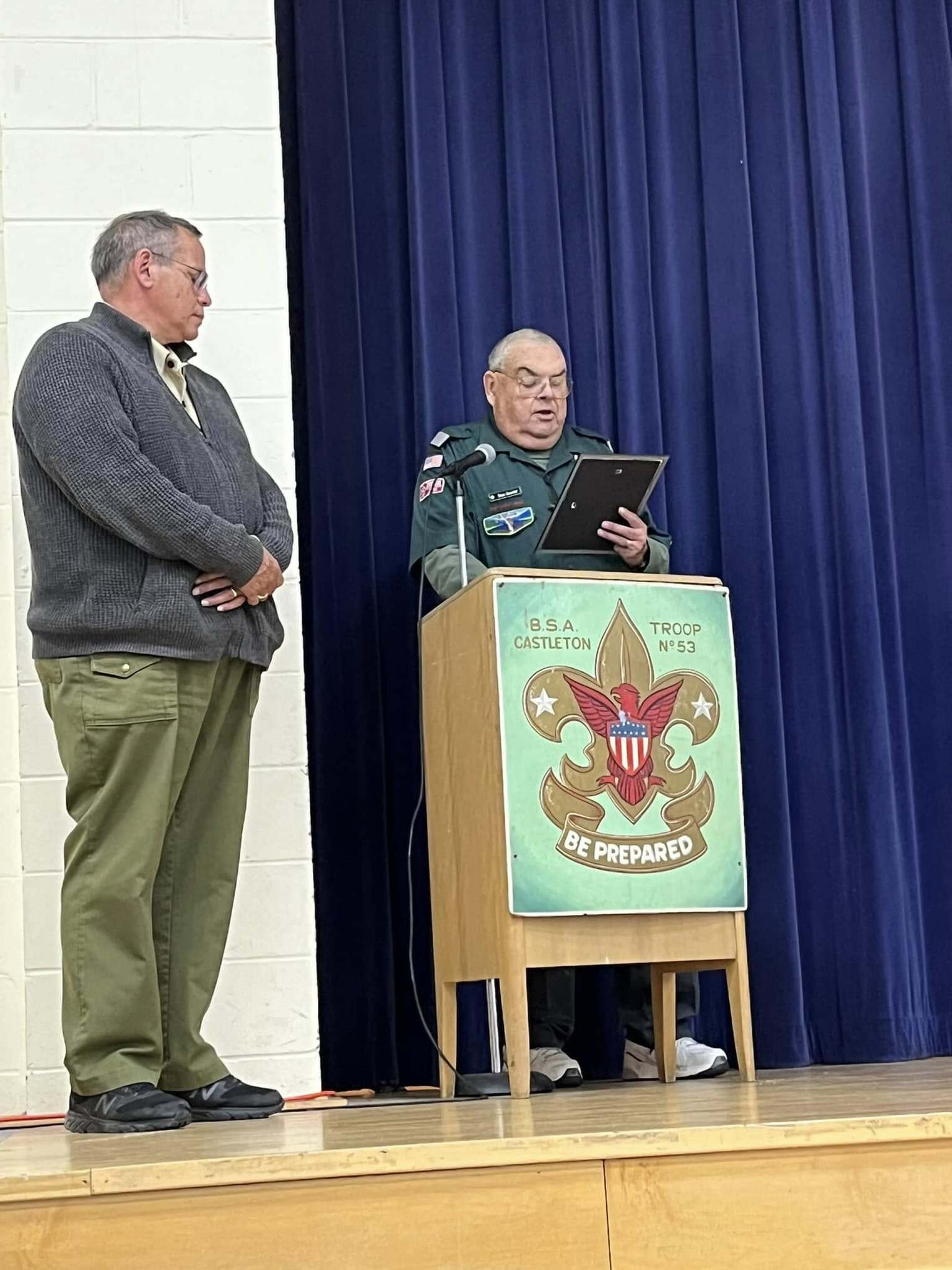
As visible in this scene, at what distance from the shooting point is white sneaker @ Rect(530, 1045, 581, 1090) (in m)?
2.96

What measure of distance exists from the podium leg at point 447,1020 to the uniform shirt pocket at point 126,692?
0.84 m

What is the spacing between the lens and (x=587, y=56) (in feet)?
12.0

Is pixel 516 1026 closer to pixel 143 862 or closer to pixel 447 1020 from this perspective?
pixel 447 1020

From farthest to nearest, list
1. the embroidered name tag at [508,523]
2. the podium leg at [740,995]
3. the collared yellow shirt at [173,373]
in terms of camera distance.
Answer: the embroidered name tag at [508,523]
the podium leg at [740,995]
the collared yellow shirt at [173,373]

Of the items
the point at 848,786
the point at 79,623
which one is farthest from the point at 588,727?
the point at 848,786

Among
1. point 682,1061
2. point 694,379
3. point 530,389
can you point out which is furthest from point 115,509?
point 694,379

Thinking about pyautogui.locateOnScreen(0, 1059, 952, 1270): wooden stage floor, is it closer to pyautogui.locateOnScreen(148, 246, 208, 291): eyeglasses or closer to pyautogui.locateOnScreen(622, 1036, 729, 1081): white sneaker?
pyautogui.locateOnScreen(622, 1036, 729, 1081): white sneaker

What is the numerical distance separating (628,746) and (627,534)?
477 mm

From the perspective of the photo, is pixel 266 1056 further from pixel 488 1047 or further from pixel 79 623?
pixel 79 623

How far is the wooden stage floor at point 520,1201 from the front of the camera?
5.49ft

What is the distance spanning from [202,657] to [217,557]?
156mm

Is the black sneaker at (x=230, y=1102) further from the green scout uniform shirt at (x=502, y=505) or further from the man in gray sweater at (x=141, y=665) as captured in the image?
the green scout uniform shirt at (x=502, y=505)

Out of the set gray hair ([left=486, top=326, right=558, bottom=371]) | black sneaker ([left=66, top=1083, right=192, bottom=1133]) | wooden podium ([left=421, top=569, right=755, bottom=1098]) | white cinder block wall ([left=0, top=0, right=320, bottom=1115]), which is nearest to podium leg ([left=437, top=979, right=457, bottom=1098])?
wooden podium ([left=421, top=569, right=755, bottom=1098])

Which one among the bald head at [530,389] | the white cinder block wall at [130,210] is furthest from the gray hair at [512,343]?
the white cinder block wall at [130,210]
